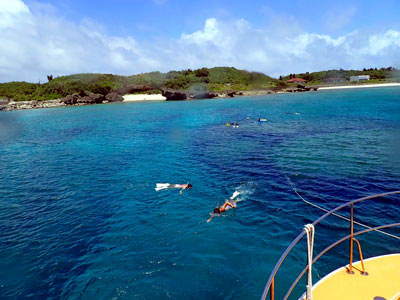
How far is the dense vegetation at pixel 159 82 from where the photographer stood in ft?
458

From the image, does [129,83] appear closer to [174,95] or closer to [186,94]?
[174,95]

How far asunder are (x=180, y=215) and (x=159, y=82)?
147212 millimetres

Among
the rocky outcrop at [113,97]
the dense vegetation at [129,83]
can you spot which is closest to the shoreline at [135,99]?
the rocky outcrop at [113,97]

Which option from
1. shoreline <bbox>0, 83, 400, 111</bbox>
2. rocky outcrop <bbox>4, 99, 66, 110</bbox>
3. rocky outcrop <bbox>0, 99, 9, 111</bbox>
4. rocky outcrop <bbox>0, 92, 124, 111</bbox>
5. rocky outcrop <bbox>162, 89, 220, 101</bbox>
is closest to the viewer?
rocky outcrop <bbox>4, 99, 66, 110</bbox>

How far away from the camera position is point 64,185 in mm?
21328

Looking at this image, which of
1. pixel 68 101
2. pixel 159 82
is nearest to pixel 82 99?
pixel 68 101

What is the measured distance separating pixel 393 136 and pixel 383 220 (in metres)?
23.5

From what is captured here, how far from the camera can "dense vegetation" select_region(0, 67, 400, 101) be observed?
140m

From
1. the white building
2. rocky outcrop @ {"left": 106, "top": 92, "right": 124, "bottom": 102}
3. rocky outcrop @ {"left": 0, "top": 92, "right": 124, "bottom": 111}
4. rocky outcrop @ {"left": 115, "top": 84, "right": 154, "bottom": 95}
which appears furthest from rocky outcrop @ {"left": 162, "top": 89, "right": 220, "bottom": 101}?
the white building

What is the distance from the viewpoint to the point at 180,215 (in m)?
15.5

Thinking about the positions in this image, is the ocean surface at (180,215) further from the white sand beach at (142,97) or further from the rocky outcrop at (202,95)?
the white sand beach at (142,97)

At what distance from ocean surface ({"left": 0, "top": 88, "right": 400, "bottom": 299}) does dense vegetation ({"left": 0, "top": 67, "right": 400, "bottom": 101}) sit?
111506 millimetres

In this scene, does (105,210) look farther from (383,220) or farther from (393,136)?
(393,136)

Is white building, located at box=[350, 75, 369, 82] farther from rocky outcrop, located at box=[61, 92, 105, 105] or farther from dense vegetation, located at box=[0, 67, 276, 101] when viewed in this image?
rocky outcrop, located at box=[61, 92, 105, 105]
